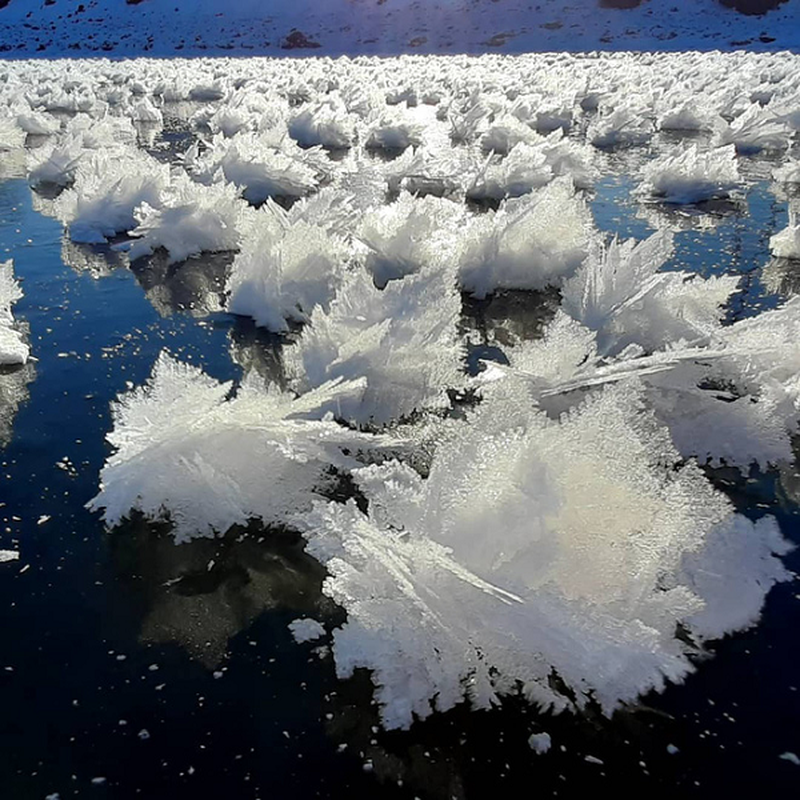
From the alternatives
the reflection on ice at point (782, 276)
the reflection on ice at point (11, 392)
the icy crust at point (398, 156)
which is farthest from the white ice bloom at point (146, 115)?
the reflection on ice at point (782, 276)

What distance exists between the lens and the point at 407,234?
729 cm

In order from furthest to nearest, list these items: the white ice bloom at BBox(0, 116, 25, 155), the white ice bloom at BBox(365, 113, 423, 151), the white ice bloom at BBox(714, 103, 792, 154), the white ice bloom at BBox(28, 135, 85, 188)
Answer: the white ice bloom at BBox(365, 113, 423, 151)
the white ice bloom at BBox(0, 116, 25, 155)
the white ice bloom at BBox(714, 103, 792, 154)
the white ice bloom at BBox(28, 135, 85, 188)

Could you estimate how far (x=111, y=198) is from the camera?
9.20m

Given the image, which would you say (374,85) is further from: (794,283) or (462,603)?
(462,603)

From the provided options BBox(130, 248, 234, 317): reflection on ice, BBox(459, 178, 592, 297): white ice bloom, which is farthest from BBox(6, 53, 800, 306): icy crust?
BBox(130, 248, 234, 317): reflection on ice

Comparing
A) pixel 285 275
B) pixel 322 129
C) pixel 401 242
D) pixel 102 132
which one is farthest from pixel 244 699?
pixel 322 129

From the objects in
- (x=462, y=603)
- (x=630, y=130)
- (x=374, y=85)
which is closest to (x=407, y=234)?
(x=462, y=603)

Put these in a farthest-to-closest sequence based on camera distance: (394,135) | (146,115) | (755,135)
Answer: (146,115) < (394,135) < (755,135)

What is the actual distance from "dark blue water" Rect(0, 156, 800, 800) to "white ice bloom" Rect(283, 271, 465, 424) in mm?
1377

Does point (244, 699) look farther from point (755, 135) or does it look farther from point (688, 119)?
point (688, 119)

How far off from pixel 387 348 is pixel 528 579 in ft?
7.61

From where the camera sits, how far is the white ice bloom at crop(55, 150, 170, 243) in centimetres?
896

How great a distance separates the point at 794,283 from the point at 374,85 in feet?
71.6

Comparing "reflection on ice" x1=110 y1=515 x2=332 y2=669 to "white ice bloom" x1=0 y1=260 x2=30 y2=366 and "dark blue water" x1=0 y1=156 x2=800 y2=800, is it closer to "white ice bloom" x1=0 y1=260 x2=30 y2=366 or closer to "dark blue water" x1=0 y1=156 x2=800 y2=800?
"dark blue water" x1=0 y1=156 x2=800 y2=800
